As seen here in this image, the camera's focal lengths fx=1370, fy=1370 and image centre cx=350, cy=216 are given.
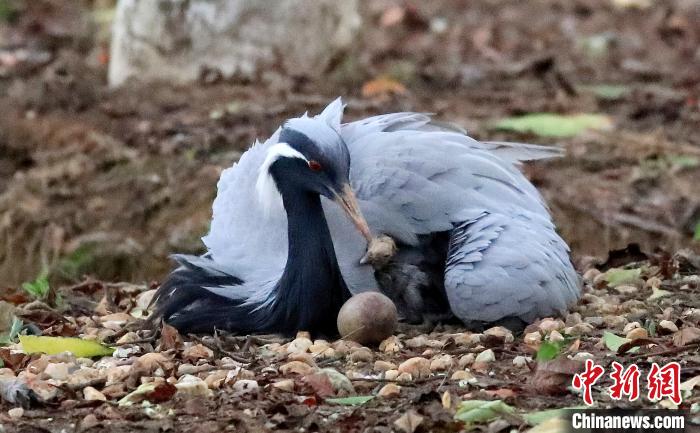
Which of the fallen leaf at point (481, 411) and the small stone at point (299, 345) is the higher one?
the fallen leaf at point (481, 411)

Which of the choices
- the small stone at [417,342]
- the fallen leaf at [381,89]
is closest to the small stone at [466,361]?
the small stone at [417,342]

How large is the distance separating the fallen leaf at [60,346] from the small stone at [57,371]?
288 mm

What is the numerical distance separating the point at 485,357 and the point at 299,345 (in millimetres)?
895

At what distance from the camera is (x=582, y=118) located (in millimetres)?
10766

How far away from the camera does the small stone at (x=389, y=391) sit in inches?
211

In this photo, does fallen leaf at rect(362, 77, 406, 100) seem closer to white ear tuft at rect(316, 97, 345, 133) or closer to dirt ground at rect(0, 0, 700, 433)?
dirt ground at rect(0, 0, 700, 433)

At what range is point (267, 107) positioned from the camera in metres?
10.8

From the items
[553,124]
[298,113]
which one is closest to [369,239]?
[298,113]

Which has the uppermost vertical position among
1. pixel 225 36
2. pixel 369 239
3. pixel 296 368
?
pixel 225 36

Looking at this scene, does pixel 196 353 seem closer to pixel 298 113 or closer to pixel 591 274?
pixel 591 274

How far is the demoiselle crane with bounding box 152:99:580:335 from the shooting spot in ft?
20.9

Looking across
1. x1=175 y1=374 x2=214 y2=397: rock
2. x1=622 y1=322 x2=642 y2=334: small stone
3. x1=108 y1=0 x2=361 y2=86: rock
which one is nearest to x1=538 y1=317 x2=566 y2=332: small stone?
x1=622 y1=322 x2=642 y2=334: small stone

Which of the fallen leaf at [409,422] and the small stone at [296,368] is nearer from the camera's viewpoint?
the fallen leaf at [409,422]

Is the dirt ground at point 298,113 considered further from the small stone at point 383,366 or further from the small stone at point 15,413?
the small stone at point 15,413
